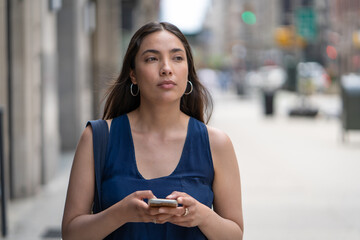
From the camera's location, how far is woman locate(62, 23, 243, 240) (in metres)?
2.54

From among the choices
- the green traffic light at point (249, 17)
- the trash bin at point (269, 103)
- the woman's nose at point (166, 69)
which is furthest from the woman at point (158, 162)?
the green traffic light at point (249, 17)

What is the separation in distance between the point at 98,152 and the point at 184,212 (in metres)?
0.46

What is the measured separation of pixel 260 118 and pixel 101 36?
26.2 ft


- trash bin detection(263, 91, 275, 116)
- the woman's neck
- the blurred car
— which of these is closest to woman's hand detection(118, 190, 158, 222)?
the woman's neck

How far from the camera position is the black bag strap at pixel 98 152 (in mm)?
2576

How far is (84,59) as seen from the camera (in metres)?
13.3

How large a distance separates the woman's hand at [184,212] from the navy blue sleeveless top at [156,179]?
5.8 inches

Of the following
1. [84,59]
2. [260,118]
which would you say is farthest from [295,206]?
[260,118]

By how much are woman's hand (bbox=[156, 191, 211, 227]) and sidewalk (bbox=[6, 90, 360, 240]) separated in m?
4.14

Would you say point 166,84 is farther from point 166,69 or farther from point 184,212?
point 184,212

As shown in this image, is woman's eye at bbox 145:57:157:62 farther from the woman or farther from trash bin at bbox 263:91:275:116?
trash bin at bbox 263:91:275:116

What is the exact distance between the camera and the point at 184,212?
2.35 metres

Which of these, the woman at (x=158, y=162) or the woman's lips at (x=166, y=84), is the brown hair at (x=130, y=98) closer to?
the woman at (x=158, y=162)

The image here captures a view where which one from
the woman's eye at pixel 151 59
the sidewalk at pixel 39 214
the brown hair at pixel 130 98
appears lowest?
the sidewalk at pixel 39 214
